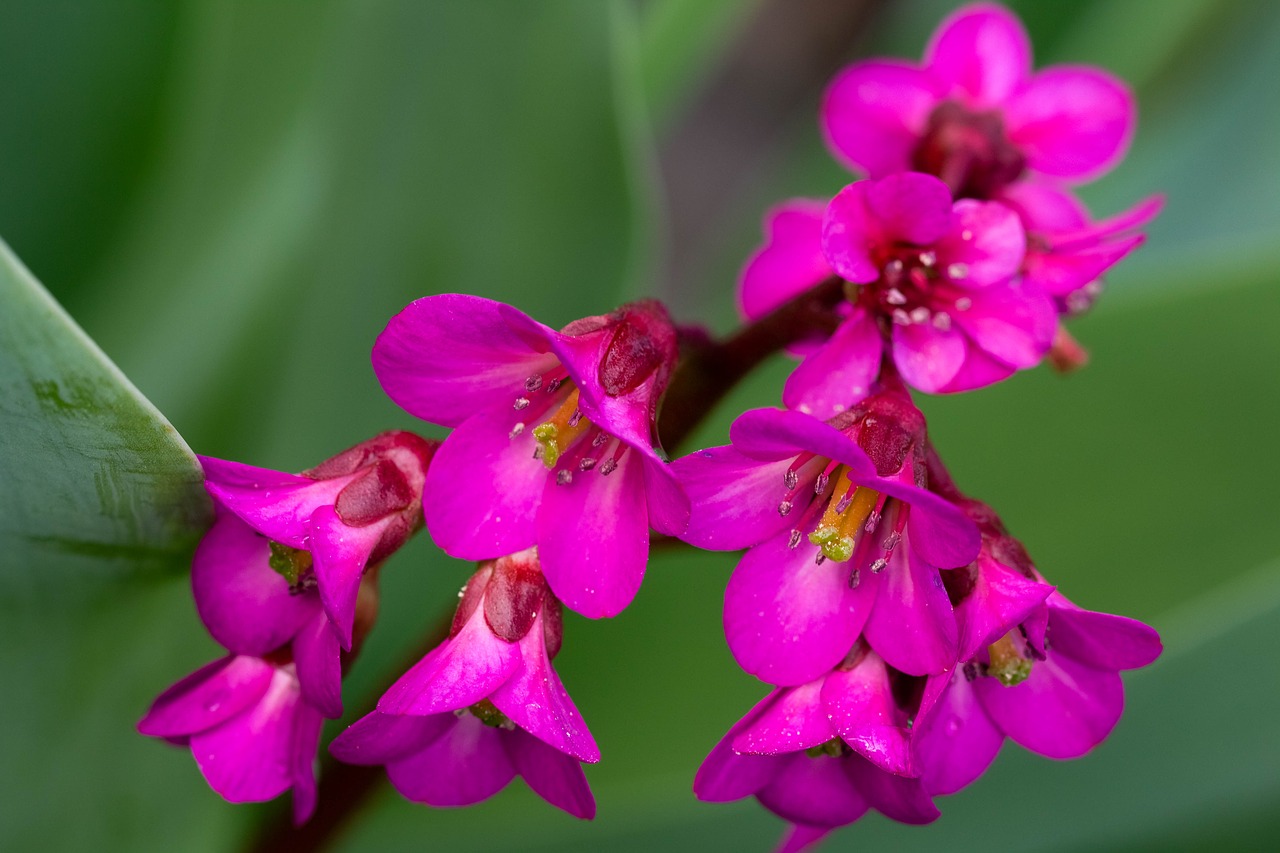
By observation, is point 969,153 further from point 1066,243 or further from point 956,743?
point 956,743

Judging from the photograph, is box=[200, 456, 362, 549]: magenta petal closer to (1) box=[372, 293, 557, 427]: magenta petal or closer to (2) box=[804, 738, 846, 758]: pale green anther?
(1) box=[372, 293, 557, 427]: magenta petal

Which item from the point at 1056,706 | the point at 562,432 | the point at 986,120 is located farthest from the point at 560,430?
the point at 986,120

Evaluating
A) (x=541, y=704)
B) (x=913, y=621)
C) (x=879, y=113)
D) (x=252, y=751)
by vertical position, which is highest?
(x=879, y=113)

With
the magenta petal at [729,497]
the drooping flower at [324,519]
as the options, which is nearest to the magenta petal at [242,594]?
the drooping flower at [324,519]

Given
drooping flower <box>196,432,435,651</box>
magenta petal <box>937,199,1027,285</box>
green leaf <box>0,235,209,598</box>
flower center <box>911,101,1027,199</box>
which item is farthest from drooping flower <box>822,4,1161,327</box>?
green leaf <box>0,235,209,598</box>

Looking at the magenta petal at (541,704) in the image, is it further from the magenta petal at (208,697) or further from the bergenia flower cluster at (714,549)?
the magenta petal at (208,697)

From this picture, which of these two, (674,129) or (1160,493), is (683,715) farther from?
(674,129)

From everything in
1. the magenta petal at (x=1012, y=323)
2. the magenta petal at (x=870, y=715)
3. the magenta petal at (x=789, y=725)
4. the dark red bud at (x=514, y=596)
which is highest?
the magenta petal at (x=1012, y=323)
